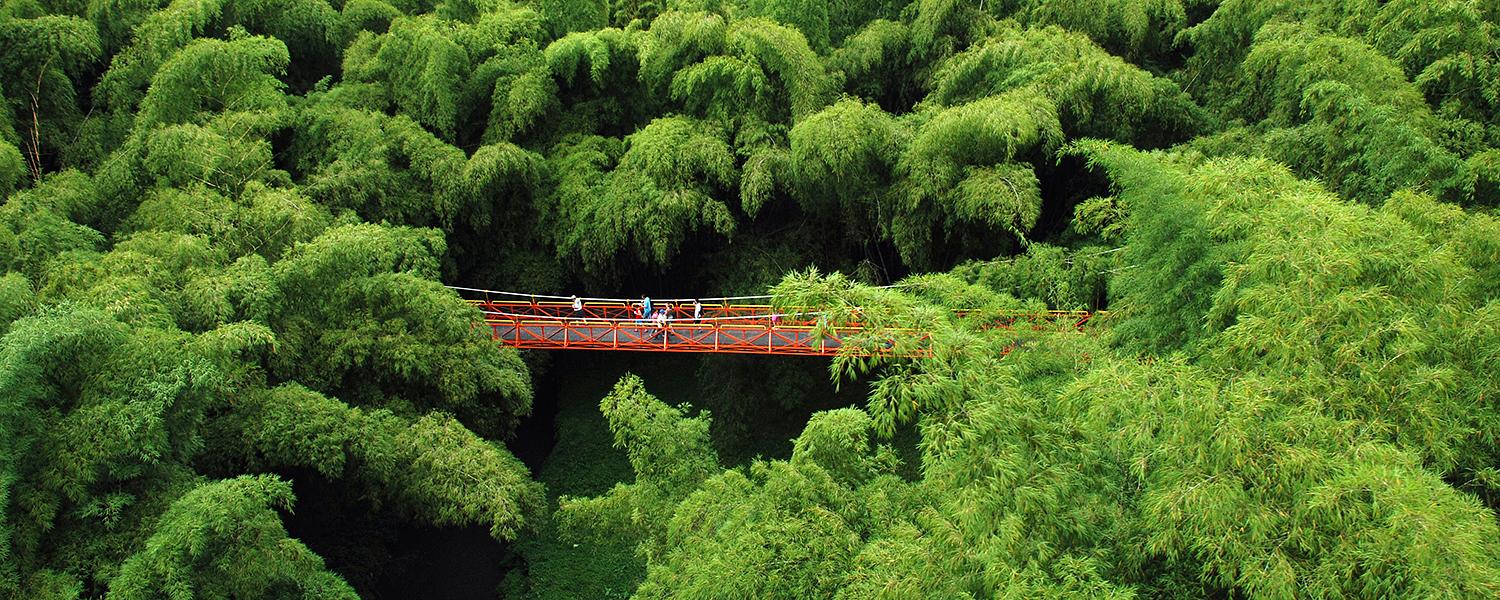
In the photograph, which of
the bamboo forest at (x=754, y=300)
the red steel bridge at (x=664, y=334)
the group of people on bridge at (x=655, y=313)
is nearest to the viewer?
the bamboo forest at (x=754, y=300)

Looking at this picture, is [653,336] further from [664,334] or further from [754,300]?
[754,300]

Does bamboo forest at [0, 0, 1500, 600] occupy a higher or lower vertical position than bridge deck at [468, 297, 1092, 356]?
higher

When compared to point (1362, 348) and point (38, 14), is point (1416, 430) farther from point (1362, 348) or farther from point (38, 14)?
point (38, 14)

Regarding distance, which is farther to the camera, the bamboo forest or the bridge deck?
the bridge deck

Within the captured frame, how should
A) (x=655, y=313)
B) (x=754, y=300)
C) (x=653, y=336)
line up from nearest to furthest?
(x=653, y=336), (x=655, y=313), (x=754, y=300)

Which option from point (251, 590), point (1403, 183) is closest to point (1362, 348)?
point (1403, 183)

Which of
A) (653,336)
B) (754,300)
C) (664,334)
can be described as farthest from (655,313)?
(754,300)

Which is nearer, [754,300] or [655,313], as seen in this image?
[655,313]

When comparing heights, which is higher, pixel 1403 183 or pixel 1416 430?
pixel 1403 183
